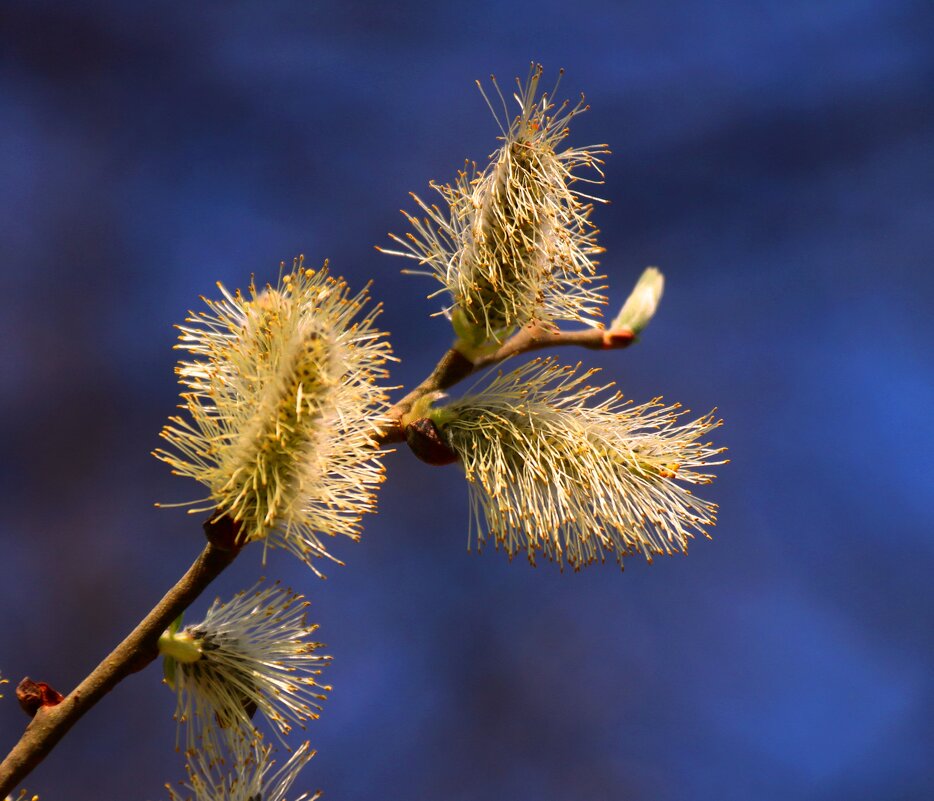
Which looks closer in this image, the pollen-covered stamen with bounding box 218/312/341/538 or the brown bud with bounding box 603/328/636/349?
the pollen-covered stamen with bounding box 218/312/341/538

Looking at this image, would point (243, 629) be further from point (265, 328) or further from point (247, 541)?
point (265, 328)

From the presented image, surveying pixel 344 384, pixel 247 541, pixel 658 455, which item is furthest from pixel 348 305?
pixel 658 455

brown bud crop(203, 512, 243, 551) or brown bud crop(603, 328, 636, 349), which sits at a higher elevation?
brown bud crop(603, 328, 636, 349)

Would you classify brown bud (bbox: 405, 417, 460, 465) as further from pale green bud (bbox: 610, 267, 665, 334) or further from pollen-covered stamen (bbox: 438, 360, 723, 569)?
pale green bud (bbox: 610, 267, 665, 334)

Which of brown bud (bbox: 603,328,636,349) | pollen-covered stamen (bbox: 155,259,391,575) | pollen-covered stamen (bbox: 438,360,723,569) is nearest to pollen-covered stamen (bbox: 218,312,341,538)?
pollen-covered stamen (bbox: 155,259,391,575)

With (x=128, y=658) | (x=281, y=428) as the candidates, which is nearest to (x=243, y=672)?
(x=128, y=658)

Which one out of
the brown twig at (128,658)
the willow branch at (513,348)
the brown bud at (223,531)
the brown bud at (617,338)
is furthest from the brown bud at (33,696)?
the brown bud at (617,338)

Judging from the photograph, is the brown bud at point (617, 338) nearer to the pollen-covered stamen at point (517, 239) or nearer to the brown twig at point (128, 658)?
the pollen-covered stamen at point (517, 239)
